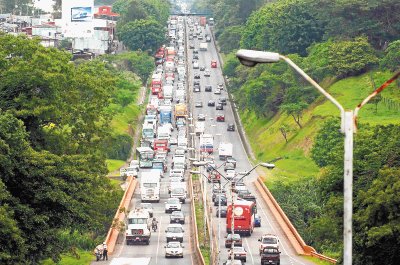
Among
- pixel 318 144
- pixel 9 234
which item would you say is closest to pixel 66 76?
pixel 9 234

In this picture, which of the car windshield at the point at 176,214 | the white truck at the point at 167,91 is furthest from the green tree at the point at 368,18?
the car windshield at the point at 176,214

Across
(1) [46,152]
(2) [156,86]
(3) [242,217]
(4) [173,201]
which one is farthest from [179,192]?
(2) [156,86]

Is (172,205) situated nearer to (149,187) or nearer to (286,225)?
(149,187)

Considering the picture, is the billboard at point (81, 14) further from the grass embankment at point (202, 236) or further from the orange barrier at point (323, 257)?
the orange barrier at point (323, 257)

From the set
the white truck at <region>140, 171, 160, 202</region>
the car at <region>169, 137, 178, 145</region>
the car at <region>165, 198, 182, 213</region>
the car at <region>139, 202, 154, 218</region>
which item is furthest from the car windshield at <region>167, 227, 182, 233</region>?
the car at <region>169, 137, 178, 145</region>

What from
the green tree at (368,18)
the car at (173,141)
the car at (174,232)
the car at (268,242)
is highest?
the green tree at (368,18)

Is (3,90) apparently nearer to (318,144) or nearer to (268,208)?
Result: (268,208)
